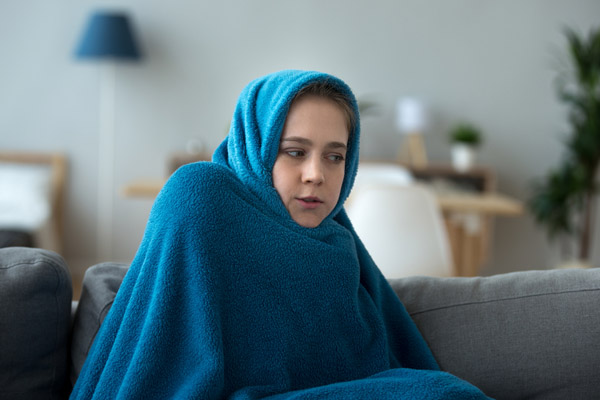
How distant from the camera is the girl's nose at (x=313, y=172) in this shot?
1182 millimetres

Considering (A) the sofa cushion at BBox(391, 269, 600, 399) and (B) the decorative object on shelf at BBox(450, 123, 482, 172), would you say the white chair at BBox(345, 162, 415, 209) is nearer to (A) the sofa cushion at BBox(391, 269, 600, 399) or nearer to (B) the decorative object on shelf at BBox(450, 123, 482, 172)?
(B) the decorative object on shelf at BBox(450, 123, 482, 172)

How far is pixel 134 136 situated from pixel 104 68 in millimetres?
526

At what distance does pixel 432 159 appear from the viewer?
208 inches

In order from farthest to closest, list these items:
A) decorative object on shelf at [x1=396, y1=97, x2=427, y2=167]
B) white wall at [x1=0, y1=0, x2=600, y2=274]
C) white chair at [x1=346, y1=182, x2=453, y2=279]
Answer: white wall at [x1=0, y1=0, x2=600, y2=274] < decorative object on shelf at [x1=396, y1=97, x2=427, y2=167] < white chair at [x1=346, y1=182, x2=453, y2=279]

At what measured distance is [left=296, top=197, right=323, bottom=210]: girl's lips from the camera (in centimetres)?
121

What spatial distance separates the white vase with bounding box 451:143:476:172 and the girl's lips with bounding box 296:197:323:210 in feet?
12.8

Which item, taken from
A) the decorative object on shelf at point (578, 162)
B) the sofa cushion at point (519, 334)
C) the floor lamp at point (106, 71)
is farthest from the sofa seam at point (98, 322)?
the decorative object on shelf at point (578, 162)

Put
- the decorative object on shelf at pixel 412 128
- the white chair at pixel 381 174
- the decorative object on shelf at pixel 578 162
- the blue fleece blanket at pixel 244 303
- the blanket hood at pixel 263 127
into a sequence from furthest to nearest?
the decorative object on shelf at pixel 412 128 < the decorative object on shelf at pixel 578 162 < the white chair at pixel 381 174 < the blanket hood at pixel 263 127 < the blue fleece blanket at pixel 244 303

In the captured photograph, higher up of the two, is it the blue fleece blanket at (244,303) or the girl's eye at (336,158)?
the girl's eye at (336,158)

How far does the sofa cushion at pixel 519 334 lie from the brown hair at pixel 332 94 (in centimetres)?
45

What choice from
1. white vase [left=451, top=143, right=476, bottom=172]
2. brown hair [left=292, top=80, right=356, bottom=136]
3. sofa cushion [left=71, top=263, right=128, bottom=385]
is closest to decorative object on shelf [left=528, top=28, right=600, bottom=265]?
white vase [left=451, top=143, right=476, bottom=172]

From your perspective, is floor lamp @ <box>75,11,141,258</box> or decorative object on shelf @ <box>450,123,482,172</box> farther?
decorative object on shelf @ <box>450,123,482,172</box>

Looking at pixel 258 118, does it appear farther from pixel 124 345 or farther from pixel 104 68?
pixel 104 68

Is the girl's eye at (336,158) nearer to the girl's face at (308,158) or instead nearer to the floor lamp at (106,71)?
the girl's face at (308,158)
